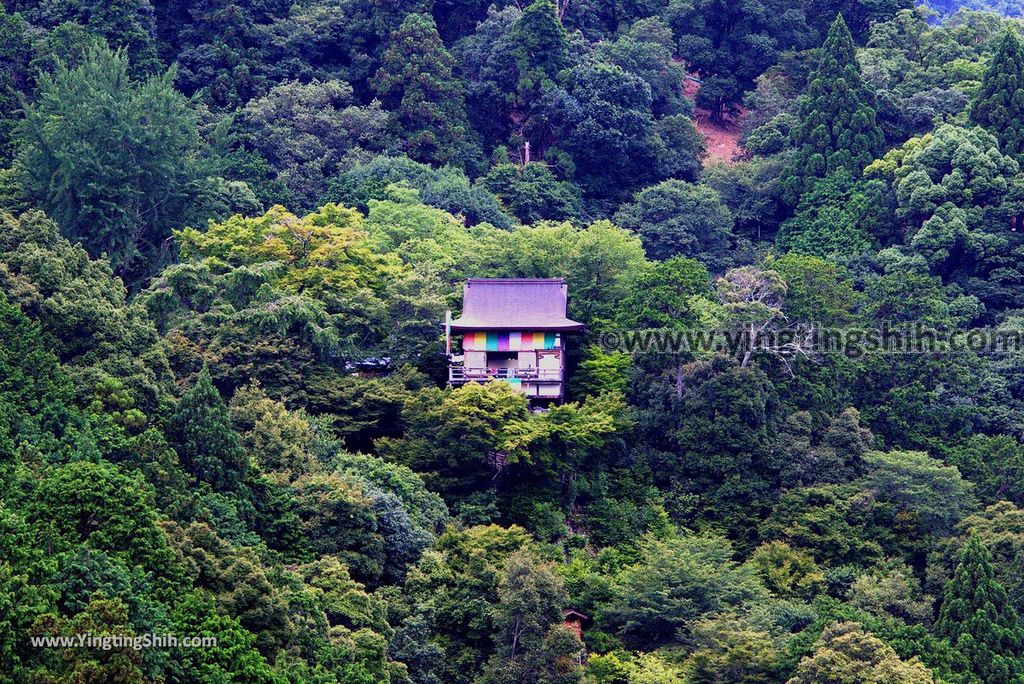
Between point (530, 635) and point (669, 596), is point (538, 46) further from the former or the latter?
point (530, 635)

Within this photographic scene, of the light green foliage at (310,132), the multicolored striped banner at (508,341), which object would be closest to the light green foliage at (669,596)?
the multicolored striped banner at (508,341)

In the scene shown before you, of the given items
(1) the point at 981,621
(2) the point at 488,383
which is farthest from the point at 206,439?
(1) the point at 981,621

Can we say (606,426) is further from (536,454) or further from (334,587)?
(334,587)

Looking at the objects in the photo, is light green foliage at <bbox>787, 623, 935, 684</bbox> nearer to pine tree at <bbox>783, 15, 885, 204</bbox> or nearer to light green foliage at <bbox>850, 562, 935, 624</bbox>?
light green foliage at <bbox>850, 562, 935, 624</bbox>

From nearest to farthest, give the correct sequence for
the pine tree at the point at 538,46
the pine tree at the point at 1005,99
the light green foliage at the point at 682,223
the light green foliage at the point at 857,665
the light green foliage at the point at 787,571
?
1. the light green foliage at the point at 857,665
2. the light green foliage at the point at 787,571
3. the pine tree at the point at 1005,99
4. the light green foliage at the point at 682,223
5. the pine tree at the point at 538,46

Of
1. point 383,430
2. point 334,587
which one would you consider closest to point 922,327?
point 383,430

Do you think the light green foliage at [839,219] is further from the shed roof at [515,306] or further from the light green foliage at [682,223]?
the shed roof at [515,306]

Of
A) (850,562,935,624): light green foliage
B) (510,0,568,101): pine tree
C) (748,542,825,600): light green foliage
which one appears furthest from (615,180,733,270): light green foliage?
(850,562,935,624): light green foliage
